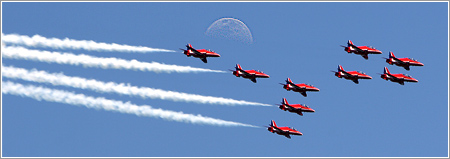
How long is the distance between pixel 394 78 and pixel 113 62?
32841 millimetres

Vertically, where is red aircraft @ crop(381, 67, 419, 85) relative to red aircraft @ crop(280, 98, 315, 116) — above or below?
above

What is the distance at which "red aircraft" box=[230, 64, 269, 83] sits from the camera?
10388 cm

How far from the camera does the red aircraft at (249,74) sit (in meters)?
104

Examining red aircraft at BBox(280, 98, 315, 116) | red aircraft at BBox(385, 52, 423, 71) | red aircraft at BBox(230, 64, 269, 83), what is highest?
red aircraft at BBox(385, 52, 423, 71)

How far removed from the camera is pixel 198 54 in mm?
103250

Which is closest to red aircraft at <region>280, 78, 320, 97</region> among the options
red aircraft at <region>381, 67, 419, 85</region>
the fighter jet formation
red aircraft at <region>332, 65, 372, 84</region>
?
the fighter jet formation

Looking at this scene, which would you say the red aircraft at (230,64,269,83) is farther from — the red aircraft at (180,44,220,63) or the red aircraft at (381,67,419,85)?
the red aircraft at (381,67,419,85)

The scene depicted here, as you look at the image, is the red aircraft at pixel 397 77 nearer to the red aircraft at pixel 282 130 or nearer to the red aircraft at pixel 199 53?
the red aircraft at pixel 282 130

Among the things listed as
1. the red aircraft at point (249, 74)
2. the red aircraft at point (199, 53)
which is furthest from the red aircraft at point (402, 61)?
the red aircraft at point (199, 53)

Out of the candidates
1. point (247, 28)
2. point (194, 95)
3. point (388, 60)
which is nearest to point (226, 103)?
point (194, 95)

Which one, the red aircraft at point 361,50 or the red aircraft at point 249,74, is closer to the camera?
the red aircraft at point 249,74

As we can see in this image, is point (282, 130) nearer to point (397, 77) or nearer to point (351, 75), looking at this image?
point (351, 75)

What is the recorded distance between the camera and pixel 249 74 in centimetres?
10450

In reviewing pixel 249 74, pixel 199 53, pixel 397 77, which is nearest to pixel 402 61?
pixel 397 77
